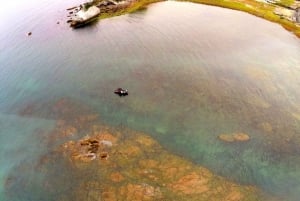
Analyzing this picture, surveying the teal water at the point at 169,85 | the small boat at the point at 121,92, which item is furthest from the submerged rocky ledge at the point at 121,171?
the small boat at the point at 121,92

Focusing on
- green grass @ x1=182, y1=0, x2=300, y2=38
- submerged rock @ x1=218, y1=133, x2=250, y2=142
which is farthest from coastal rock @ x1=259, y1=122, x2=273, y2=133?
green grass @ x1=182, y1=0, x2=300, y2=38

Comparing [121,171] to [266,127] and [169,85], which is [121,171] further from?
[266,127]

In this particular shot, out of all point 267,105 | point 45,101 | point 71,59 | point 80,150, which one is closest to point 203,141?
point 267,105

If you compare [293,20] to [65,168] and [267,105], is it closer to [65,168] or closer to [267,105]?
[267,105]

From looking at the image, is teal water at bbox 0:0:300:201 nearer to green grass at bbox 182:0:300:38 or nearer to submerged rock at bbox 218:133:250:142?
submerged rock at bbox 218:133:250:142

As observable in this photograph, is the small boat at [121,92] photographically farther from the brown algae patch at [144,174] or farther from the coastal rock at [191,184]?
the coastal rock at [191,184]

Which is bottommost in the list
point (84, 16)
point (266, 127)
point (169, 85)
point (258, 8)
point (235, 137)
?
point (235, 137)

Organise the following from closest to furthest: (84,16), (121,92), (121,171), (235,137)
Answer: (121,171), (235,137), (121,92), (84,16)

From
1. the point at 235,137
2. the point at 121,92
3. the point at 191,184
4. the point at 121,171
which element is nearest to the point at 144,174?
the point at 121,171
